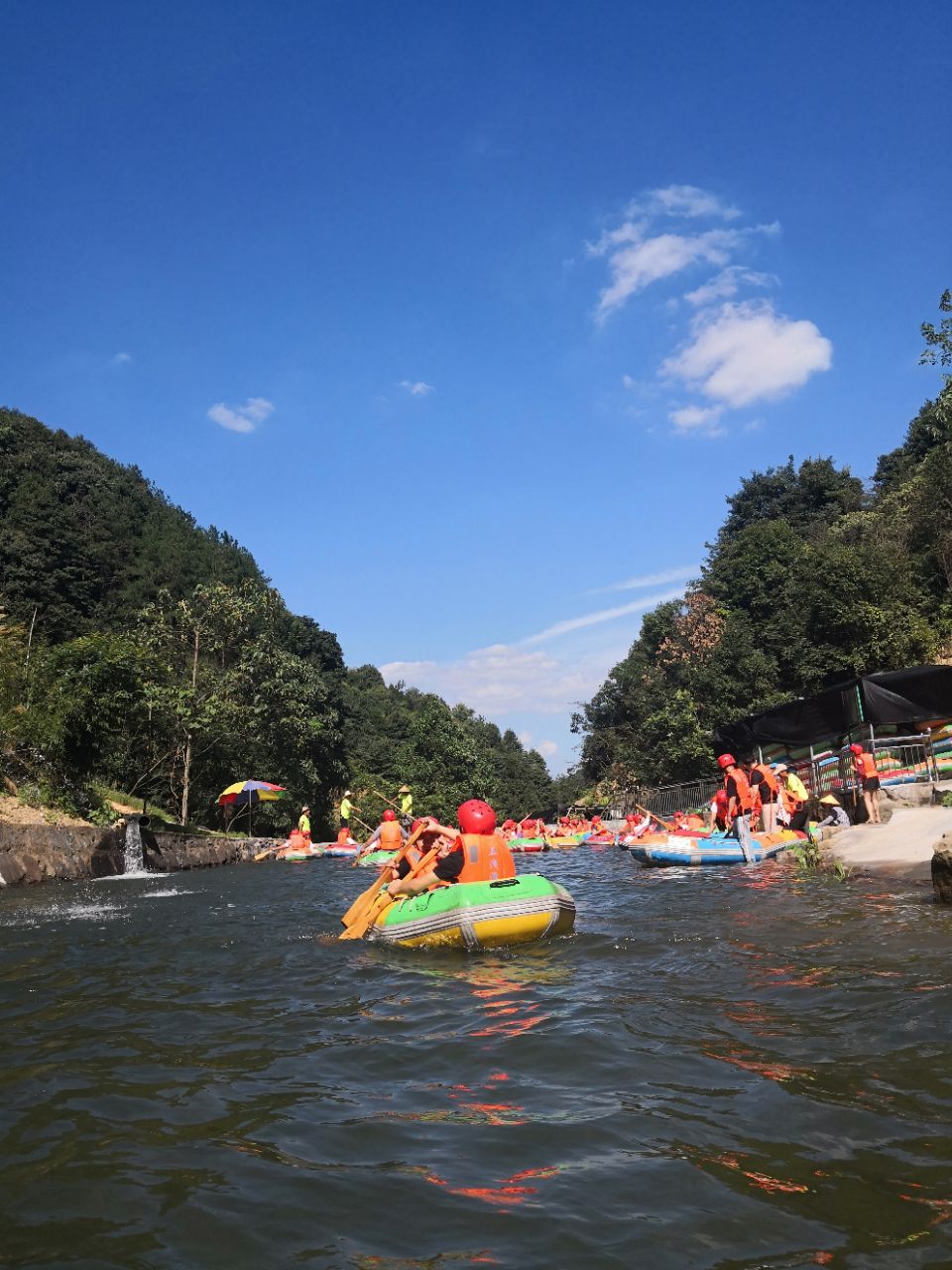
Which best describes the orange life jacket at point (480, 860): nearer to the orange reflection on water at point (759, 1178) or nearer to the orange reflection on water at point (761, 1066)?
the orange reflection on water at point (761, 1066)

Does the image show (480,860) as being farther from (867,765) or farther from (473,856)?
(867,765)

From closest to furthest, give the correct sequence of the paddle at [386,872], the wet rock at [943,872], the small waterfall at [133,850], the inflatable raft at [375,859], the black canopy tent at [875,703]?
the wet rock at [943,872]
the paddle at [386,872]
the inflatable raft at [375,859]
the small waterfall at [133,850]
the black canopy tent at [875,703]

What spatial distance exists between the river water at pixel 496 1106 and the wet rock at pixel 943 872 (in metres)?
0.51

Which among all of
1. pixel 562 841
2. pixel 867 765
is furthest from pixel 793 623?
pixel 867 765

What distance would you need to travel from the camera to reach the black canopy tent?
75.6 feet

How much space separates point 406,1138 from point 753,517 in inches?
2870

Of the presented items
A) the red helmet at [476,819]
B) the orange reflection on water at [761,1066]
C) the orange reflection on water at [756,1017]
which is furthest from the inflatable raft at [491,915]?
the orange reflection on water at [761,1066]

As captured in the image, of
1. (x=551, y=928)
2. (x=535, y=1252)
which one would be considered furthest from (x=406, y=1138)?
(x=551, y=928)

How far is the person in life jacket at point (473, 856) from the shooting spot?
886 centimetres

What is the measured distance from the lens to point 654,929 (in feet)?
29.3

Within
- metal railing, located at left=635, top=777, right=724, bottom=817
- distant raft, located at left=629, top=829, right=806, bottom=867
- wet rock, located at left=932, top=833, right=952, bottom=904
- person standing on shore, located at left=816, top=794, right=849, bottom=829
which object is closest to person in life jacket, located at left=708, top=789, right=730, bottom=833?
distant raft, located at left=629, top=829, right=806, bottom=867

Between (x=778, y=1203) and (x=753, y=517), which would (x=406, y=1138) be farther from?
(x=753, y=517)

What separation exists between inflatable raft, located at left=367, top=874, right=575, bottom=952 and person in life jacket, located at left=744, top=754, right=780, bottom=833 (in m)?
9.50

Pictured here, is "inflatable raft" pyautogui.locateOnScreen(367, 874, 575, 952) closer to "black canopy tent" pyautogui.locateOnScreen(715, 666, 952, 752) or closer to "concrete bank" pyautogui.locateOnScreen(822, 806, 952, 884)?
"concrete bank" pyautogui.locateOnScreen(822, 806, 952, 884)
